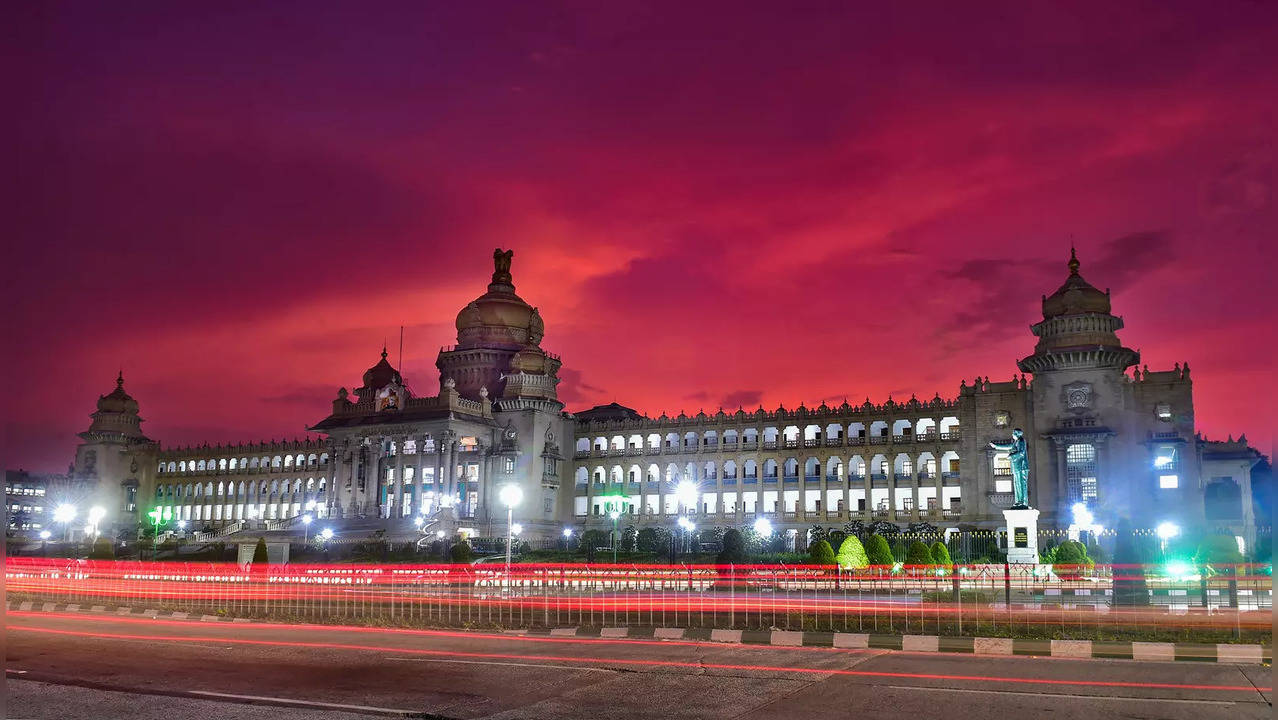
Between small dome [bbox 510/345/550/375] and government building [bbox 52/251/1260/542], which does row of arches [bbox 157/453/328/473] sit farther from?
small dome [bbox 510/345/550/375]

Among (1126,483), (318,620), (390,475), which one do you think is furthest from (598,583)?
(390,475)

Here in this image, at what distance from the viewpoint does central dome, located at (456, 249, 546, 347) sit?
100m

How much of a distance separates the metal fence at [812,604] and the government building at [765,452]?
34775mm

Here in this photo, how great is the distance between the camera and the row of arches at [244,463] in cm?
11488

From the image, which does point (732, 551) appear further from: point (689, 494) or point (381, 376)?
point (381, 376)

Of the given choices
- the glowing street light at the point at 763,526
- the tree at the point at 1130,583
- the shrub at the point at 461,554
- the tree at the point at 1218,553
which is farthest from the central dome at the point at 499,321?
the tree at the point at 1130,583

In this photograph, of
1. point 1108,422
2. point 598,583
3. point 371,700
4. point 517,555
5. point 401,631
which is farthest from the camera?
point 1108,422

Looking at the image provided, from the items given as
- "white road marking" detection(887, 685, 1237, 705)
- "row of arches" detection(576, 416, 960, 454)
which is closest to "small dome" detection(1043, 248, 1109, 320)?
"row of arches" detection(576, 416, 960, 454)

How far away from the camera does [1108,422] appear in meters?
69.7

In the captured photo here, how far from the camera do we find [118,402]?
12206 cm

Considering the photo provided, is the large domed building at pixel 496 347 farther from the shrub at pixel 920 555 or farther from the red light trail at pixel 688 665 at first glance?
the red light trail at pixel 688 665

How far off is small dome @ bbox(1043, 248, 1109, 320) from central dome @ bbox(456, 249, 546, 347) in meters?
47.6

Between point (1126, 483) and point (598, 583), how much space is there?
4301cm

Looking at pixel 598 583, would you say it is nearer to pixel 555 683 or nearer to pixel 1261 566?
pixel 1261 566
